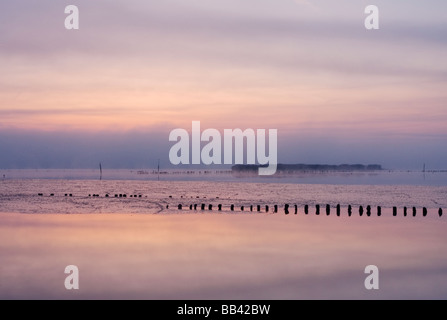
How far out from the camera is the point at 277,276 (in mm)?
16766

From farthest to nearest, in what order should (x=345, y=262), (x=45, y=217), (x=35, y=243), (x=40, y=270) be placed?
(x=45, y=217) → (x=35, y=243) → (x=345, y=262) → (x=40, y=270)

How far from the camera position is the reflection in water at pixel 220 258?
15.0 meters

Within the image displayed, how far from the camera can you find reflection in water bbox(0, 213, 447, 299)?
1495 cm

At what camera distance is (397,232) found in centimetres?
2894

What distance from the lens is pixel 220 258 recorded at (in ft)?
65.6

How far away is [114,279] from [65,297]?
86.3 inches

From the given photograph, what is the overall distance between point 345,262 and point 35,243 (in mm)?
13360

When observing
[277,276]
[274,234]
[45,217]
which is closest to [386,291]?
[277,276]
